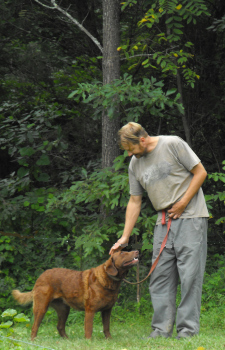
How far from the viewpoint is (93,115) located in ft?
24.3

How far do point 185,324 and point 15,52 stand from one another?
750 centimetres

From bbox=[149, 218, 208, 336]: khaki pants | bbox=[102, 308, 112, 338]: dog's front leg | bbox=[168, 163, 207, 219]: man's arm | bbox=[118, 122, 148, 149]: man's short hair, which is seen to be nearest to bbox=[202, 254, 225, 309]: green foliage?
bbox=[102, 308, 112, 338]: dog's front leg

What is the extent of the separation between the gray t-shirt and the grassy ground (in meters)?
1.20

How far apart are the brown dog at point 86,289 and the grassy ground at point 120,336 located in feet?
0.99

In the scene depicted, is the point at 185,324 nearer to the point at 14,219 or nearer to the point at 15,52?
the point at 14,219

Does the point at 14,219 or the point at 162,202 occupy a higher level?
the point at 162,202

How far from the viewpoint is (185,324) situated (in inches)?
182

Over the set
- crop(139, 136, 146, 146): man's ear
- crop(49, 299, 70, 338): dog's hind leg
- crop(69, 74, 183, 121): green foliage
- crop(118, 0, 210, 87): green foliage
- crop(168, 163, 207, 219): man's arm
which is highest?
crop(118, 0, 210, 87): green foliage

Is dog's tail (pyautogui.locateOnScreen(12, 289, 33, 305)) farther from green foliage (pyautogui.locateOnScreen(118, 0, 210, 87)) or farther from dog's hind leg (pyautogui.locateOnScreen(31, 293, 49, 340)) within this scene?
green foliage (pyautogui.locateOnScreen(118, 0, 210, 87))

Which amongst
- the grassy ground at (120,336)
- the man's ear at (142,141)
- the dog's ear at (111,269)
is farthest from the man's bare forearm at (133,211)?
the grassy ground at (120,336)

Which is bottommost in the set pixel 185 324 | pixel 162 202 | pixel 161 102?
pixel 185 324

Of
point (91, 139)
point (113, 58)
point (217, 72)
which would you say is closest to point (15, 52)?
point (91, 139)

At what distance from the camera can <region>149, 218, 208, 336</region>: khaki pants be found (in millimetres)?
4598

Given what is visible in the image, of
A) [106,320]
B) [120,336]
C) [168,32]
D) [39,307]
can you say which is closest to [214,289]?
[120,336]
